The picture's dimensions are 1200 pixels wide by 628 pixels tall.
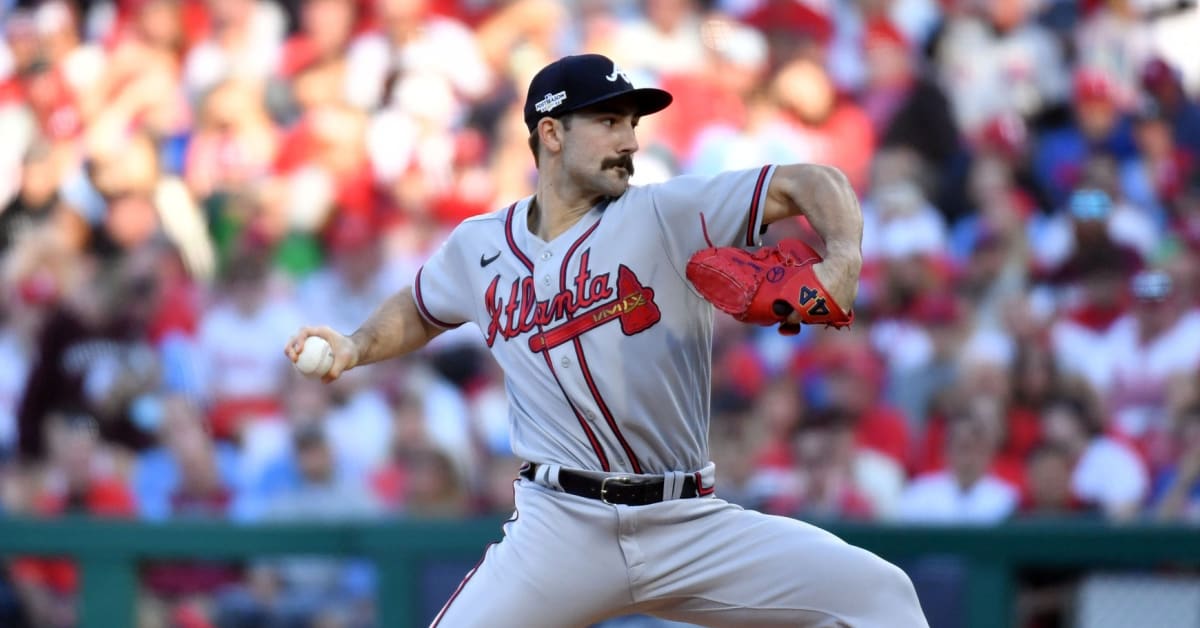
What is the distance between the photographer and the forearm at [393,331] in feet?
13.5

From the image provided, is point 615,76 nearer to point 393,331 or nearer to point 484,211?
point 393,331

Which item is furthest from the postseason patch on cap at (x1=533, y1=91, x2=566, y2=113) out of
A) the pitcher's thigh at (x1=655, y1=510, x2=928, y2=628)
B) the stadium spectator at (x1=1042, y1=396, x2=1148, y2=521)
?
the stadium spectator at (x1=1042, y1=396, x2=1148, y2=521)

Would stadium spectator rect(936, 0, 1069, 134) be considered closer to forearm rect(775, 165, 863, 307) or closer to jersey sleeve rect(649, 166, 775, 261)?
jersey sleeve rect(649, 166, 775, 261)

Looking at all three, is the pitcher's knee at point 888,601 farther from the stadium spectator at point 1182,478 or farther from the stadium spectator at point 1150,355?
the stadium spectator at point 1150,355

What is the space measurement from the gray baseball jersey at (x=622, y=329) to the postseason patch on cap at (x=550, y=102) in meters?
0.28

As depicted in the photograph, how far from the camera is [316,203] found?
880 cm

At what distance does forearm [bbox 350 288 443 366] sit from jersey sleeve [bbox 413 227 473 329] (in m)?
→ 0.04

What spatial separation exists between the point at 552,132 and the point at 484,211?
448cm

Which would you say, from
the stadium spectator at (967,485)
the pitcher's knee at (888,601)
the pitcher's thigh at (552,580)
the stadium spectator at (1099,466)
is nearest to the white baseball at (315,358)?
the pitcher's thigh at (552,580)

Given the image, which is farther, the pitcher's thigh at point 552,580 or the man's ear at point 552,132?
the man's ear at point 552,132

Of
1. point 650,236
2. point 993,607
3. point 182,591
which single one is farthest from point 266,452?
point 650,236

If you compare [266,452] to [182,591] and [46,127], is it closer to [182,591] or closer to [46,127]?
[182,591]

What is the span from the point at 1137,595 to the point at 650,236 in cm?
247

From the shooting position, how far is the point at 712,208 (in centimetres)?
371
